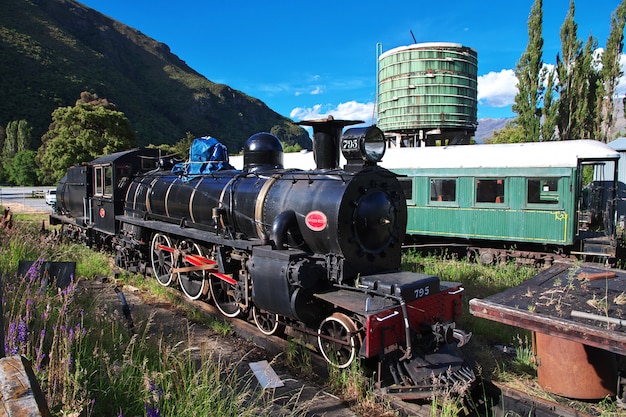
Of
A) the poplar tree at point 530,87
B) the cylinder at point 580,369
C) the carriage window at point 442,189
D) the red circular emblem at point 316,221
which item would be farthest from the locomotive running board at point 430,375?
the poplar tree at point 530,87

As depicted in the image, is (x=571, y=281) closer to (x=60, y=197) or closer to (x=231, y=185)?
(x=231, y=185)

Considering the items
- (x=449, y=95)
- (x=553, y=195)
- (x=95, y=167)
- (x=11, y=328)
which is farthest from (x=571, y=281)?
(x=449, y=95)

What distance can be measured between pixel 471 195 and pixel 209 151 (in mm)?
7052

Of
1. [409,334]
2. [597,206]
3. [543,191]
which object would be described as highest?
[543,191]

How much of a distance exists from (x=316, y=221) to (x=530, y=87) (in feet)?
85.5

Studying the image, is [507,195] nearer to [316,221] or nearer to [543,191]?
[543,191]

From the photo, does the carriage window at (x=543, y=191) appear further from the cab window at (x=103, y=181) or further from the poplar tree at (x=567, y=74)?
the poplar tree at (x=567, y=74)

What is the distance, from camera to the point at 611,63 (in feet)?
95.1

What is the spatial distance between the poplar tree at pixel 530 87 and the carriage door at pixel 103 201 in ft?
78.8

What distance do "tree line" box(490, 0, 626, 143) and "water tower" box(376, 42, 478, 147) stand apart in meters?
9.18

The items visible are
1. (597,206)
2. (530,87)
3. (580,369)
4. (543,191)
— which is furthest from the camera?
(530,87)

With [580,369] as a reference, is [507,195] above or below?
above

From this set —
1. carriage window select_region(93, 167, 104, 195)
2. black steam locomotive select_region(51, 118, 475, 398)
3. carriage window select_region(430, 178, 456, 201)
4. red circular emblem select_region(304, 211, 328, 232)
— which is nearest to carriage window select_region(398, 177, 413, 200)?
carriage window select_region(430, 178, 456, 201)

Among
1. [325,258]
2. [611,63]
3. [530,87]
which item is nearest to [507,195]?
[325,258]
